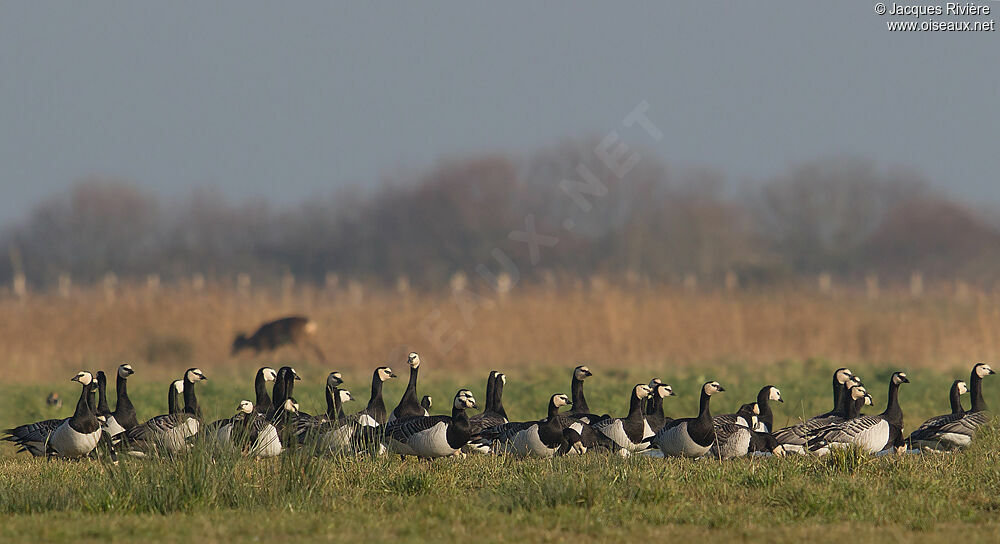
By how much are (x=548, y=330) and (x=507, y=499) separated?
17.1 m

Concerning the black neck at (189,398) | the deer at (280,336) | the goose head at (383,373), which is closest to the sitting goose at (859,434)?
the goose head at (383,373)

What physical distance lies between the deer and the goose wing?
43.2ft

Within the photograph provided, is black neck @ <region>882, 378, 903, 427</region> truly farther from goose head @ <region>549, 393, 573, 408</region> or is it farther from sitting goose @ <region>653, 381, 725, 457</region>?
goose head @ <region>549, 393, 573, 408</region>

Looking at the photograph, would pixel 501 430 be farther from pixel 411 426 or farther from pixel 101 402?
pixel 101 402

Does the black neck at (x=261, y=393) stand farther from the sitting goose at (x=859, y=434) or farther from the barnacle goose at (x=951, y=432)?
the barnacle goose at (x=951, y=432)

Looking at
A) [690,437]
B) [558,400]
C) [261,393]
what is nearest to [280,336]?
[261,393]

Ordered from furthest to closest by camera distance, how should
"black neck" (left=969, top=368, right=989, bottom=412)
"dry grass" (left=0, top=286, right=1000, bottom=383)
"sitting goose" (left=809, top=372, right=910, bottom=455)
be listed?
"dry grass" (left=0, top=286, right=1000, bottom=383)
"black neck" (left=969, top=368, right=989, bottom=412)
"sitting goose" (left=809, top=372, right=910, bottom=455)

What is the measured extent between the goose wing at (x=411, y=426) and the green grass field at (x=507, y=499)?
0.86 meters

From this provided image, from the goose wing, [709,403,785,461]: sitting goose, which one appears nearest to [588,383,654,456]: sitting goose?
[709,403,785,461]: sitting goose

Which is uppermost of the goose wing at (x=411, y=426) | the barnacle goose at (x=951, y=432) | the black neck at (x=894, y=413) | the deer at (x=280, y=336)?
the deer at (x=280, y=336)

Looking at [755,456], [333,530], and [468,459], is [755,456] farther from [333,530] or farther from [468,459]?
[333,530]

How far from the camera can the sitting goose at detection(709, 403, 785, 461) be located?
14453 millimetres

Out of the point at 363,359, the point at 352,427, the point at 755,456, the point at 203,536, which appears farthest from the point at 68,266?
the point at 203,536

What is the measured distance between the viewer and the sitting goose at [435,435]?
13.9 metres
